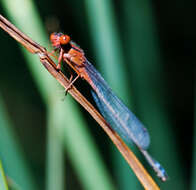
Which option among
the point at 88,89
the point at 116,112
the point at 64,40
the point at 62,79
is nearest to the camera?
the point at 62,79

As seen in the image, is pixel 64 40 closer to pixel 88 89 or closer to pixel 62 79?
pixel 88 89

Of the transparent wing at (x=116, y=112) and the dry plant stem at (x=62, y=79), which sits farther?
the transparent wing at (x=116, y=112)

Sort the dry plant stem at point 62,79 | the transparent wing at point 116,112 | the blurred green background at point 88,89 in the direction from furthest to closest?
the transparent wing at point 116,112 < the blurred green background at point 88,89 < the dry plant stem at point 62,79

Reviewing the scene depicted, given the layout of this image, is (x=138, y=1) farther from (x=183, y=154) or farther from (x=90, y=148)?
(x=183, y=154)

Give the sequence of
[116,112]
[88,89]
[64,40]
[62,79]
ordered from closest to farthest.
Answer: [62,79] → [64,40] → [116,112] → [88,89]

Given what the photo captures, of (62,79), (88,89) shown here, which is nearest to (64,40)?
(88,89)

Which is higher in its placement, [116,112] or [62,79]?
[62,79]

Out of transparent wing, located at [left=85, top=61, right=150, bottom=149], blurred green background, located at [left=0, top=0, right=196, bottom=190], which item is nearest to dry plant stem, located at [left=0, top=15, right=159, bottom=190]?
blurred green background, located at [left=0, top=0, right=196, bottom=190]

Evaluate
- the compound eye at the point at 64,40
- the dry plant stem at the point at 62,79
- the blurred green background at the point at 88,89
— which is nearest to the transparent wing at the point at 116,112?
the blurred green background at the point at 88,89

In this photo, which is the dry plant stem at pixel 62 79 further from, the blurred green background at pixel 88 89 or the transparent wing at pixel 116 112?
the transparent wing at pixel 116 112
